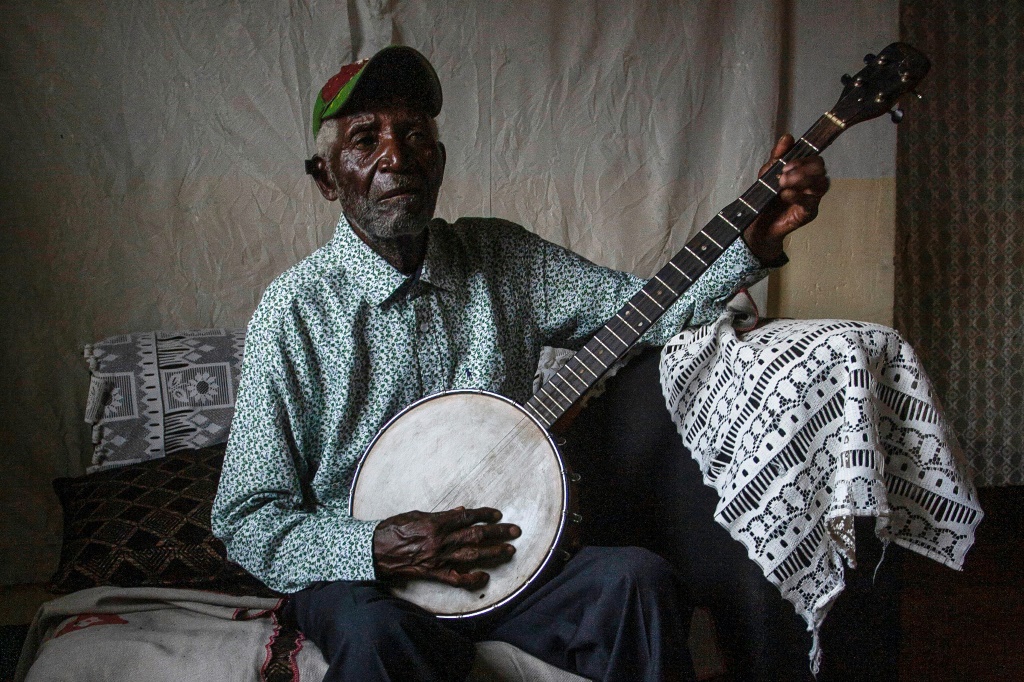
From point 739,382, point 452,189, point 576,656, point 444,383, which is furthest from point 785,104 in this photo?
point 576,656

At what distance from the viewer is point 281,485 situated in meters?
1.36

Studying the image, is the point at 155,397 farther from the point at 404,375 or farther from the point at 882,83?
the point at 882,83

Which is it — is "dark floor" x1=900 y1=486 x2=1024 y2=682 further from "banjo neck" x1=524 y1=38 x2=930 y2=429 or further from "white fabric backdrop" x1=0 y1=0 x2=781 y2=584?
Answer: "white fabric backdrop" x1=0 y1=0 x2=781 y2=584

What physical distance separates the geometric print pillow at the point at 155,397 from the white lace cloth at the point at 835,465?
49.6 inches

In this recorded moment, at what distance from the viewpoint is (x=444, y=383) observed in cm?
151

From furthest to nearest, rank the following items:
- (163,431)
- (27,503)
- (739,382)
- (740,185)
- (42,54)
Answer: (740,185) < (27,503) < (42,54) < (163,431) < (739,382)

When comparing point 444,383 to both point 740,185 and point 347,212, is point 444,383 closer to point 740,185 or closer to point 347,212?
point 347,212

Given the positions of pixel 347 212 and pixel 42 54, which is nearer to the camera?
pixel 347 212

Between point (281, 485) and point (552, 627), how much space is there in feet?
1.71

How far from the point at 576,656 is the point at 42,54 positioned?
2022 millimetres

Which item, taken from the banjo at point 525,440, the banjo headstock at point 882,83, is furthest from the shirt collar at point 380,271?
the banjo headstock at point 882,83

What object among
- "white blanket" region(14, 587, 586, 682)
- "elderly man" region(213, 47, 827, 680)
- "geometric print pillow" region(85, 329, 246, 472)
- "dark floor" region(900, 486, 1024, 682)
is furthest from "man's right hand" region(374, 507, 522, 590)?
"dark floor" region(900, 486, 1024, 682)

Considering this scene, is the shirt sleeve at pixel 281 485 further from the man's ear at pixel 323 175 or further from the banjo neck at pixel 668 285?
the banjo neck at pixel 668 285

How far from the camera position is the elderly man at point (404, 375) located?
1185 mm
